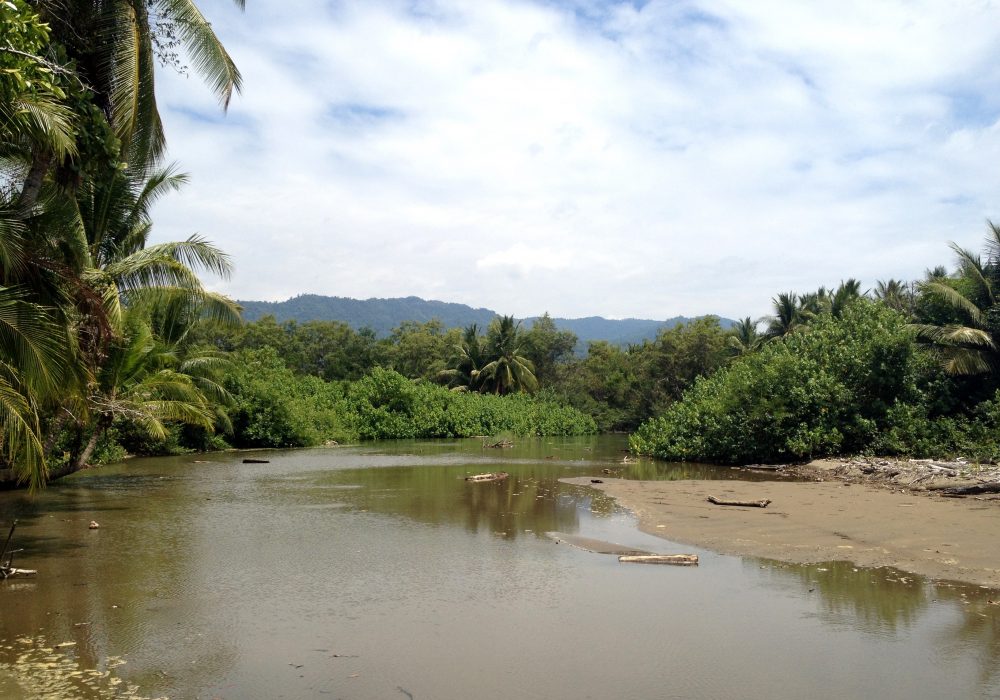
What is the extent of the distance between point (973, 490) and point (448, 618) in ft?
35.5

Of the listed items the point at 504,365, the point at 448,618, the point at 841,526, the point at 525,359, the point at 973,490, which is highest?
the point at 525,359

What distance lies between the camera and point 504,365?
4797 cm

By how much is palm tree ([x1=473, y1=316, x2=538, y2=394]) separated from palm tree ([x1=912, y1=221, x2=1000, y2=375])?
95.2 feet

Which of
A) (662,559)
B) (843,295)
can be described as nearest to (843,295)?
(843,295)

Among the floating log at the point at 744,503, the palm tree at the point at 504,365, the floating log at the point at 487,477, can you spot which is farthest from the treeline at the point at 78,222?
the palm tree at the point at 504,365

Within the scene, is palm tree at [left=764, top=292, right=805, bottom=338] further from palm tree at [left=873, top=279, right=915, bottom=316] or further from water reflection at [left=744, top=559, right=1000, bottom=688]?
water reflection at [left=744, top=559, right=1000, bottom=688]

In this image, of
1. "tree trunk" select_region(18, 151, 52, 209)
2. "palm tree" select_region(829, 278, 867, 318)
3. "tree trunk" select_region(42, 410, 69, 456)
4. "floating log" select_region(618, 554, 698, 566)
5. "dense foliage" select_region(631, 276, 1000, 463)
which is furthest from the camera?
"palm tree" select_region(829, 278, 867, 318)

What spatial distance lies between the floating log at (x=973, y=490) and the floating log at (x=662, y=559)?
696cm

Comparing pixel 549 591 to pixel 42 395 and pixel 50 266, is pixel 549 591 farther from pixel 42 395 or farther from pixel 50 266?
pixel 50 266

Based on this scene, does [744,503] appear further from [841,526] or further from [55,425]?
[55,425]

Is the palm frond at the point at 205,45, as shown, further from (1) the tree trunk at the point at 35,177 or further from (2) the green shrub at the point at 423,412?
(2) the green shrub at the point at 423,412

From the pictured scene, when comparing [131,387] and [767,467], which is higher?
[131,387]

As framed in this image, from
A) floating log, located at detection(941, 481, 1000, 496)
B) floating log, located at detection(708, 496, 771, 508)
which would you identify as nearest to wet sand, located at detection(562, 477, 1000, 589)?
floating log, located at detection(708, 496, 771, 508)

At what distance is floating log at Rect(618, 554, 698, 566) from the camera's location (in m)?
9.21
